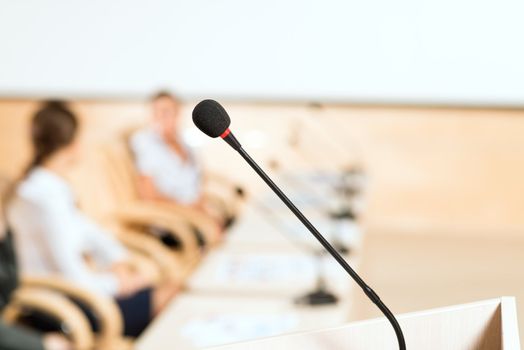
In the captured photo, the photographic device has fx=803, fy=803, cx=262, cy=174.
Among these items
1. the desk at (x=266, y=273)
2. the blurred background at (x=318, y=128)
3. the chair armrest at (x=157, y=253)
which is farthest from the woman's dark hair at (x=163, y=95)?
the desk at (x=266, y=273)

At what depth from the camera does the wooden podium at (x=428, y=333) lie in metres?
1.10

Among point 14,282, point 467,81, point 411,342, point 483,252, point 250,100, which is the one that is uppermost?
point 250,100

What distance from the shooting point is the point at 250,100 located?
216 inches

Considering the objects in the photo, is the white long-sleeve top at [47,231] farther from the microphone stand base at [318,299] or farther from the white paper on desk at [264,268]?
the microphone stand base at [318,299]

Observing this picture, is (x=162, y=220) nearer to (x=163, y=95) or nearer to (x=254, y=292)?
(x=163, y=95)

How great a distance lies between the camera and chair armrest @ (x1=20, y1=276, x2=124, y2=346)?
2666 mm

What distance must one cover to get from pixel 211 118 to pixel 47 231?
191 cm

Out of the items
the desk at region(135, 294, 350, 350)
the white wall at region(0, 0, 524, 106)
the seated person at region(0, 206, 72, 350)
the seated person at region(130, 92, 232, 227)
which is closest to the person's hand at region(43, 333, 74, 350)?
the seated person at region(0, 206, 72, 350)

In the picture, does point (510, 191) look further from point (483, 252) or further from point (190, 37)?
point (190, 37)

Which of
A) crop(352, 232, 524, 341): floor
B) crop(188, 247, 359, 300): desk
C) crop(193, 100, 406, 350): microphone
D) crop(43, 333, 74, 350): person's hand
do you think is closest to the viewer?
crop(193, 100, 406, 350): microphone

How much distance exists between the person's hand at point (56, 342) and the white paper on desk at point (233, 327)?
0.49 m

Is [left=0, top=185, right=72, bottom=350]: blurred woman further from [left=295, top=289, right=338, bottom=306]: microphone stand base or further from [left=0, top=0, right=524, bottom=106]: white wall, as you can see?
[left=0, top=0, right=524, bottom=106]: white wall

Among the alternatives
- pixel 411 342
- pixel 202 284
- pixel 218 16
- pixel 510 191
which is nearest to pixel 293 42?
pixel 218 16

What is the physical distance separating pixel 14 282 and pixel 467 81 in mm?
Answer: 1605
